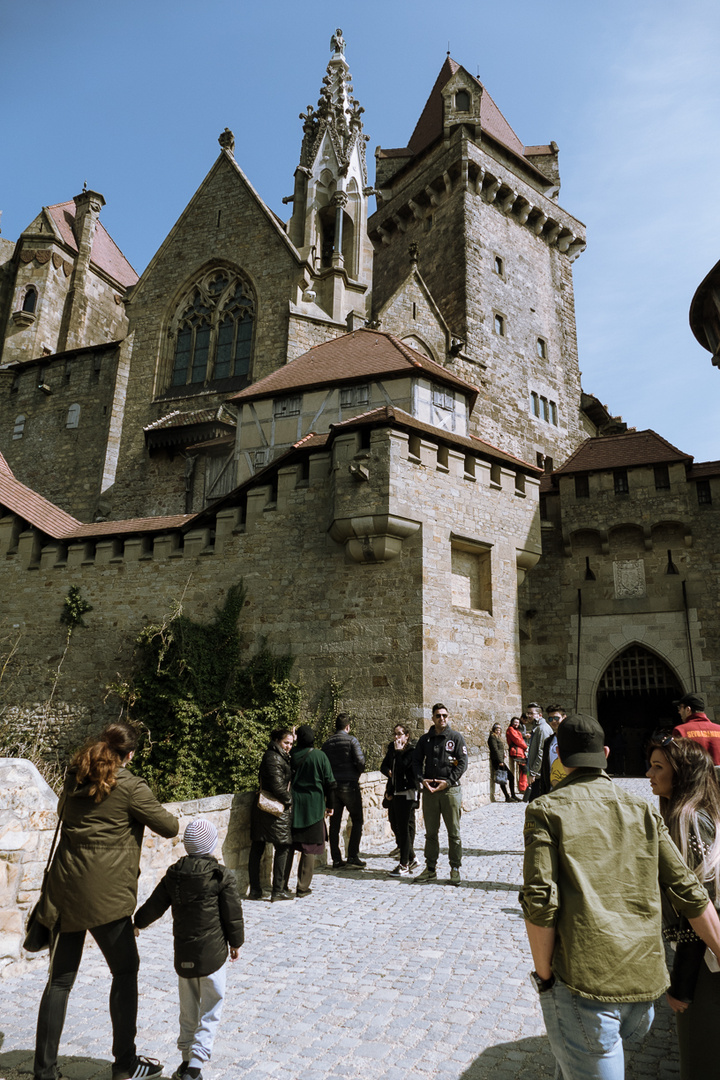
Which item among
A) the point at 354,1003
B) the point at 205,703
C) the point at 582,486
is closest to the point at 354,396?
the point at 582,486

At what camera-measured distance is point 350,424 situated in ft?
44.3

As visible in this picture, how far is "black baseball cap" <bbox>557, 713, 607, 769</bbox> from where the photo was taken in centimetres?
261

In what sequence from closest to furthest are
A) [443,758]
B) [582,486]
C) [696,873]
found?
[696,873], [443,758], [582,486]

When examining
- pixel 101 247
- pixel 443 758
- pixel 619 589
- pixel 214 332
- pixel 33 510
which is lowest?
pixel 443 758

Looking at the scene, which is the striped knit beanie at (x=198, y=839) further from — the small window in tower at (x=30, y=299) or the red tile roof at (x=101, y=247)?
the red tile roof at (x=101, y=247)

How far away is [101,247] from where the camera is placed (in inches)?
1282

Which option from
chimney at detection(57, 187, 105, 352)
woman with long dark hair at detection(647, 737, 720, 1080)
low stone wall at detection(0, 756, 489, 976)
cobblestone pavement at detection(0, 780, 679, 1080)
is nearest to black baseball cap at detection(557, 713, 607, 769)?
woman with long dark hair at detection(647, 737, 720, 1080)

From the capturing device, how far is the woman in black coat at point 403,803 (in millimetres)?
7355

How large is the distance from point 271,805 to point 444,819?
5.33ft

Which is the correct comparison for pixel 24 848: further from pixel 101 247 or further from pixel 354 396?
pixel 101 247

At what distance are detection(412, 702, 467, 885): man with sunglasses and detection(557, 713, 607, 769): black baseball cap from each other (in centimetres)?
441

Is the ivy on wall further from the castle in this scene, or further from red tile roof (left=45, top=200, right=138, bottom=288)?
red tile roof (left=45, top=200, right=138, bottom=288)

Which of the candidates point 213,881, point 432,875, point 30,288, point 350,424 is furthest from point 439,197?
point 213,881

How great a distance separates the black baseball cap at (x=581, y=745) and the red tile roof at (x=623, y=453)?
1581cm
